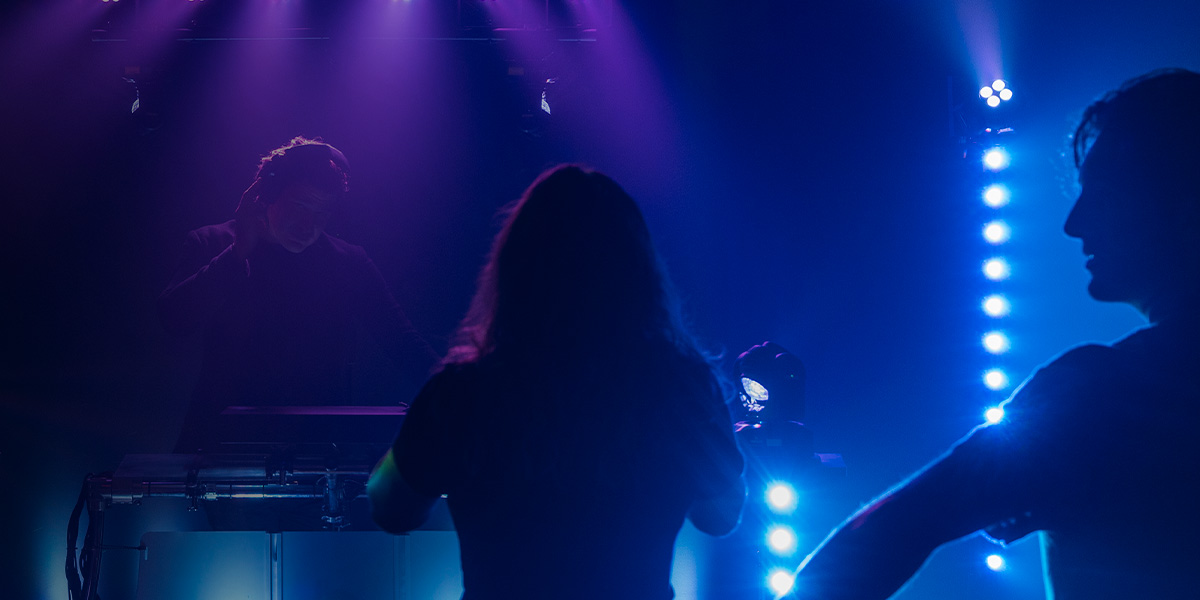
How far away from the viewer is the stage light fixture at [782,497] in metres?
2.70

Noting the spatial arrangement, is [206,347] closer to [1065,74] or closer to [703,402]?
[703,402]

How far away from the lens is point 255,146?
4242 mm

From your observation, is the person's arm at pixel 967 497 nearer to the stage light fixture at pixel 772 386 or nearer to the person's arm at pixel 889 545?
the person's arm at pixel 889 545

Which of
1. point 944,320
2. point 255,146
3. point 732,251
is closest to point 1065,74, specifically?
point 944,320

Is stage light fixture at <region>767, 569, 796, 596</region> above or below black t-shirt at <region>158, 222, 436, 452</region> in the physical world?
below

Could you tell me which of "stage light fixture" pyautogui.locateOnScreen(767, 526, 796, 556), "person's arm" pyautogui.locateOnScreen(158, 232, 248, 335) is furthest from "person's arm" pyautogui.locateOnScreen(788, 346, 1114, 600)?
"person's arm" pyautogui.locateOnScreen(158, 232, 248, 335)

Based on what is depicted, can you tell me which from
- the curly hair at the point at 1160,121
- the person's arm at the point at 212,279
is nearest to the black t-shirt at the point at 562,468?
the curly hair at the point at 1160,121

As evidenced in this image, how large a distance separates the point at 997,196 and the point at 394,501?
3.90 m

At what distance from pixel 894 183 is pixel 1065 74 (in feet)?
3.75

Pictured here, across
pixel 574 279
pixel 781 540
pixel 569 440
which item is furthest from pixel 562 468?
pixel 781 540

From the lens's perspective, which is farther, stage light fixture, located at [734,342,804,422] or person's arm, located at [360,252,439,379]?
person's arm, located at [360,252,439,379]

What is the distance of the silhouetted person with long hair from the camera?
1.11 meters

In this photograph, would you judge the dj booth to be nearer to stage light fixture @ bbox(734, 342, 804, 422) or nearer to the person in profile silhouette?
stage light fixture @ bbox(734, 342, 804, 422)

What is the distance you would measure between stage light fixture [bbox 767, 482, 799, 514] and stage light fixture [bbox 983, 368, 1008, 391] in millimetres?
1824
